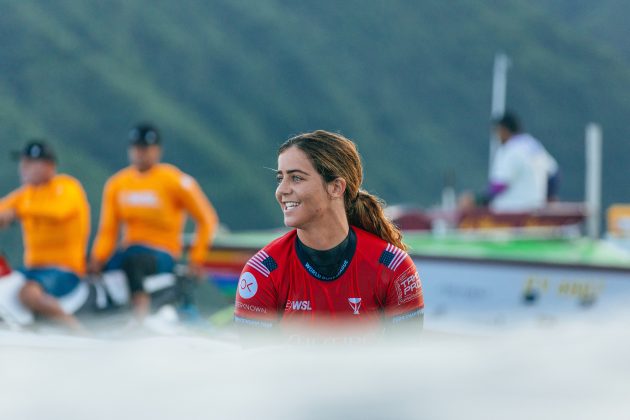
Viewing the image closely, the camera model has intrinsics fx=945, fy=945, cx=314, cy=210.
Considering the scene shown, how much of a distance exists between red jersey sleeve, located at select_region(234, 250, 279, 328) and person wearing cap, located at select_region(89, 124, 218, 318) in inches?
149

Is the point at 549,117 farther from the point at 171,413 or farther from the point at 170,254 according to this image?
the point at 171,413

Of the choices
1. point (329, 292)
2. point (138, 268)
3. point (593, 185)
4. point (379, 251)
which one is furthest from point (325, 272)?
point (593, 185)

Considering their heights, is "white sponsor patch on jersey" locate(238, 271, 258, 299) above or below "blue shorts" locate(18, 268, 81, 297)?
below

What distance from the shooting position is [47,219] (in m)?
5.84

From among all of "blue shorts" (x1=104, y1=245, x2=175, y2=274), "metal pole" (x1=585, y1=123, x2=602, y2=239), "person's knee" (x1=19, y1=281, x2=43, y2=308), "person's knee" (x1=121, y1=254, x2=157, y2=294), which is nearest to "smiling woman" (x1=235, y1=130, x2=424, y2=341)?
"person's knee" (x1=19, y1=281, x2=43, y2=308)

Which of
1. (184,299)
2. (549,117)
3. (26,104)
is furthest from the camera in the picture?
(549,117)

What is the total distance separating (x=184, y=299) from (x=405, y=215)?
8.83ft

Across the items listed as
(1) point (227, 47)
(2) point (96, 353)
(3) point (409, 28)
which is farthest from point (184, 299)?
(3) point (409, 28)

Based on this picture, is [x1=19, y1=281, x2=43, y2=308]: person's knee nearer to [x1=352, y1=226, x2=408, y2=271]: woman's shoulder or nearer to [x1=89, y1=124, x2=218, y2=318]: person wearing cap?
[x1=89, y1=124, x2=218, y2=318]: person wearing cap

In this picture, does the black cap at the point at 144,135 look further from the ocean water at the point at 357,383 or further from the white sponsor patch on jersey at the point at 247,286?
the ocean water at the point at 357,383

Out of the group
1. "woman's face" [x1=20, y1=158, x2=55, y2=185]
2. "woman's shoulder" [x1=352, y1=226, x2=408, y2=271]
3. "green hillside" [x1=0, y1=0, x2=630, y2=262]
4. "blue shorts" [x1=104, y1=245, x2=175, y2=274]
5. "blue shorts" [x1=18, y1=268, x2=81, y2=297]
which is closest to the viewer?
"woman's shoulder" [x1=352, y1=226, x2=408, y2=271]

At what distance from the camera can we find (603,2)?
44500mm

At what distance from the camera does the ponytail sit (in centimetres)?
259

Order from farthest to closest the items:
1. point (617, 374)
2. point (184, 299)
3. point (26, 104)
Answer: point (26, 104) → point (184, 299) → point (617, 374)
